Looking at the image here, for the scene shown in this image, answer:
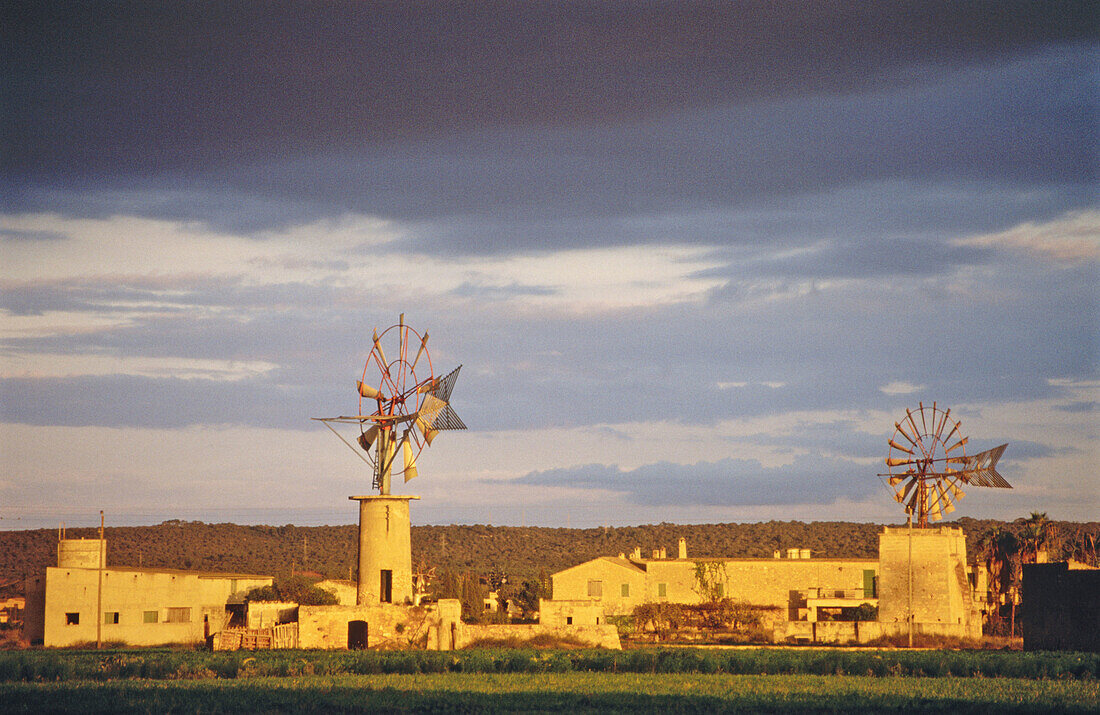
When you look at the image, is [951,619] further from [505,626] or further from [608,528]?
[608,528]

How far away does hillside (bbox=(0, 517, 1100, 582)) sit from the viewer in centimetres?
9069

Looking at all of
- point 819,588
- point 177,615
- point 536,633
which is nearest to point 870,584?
point 819,588

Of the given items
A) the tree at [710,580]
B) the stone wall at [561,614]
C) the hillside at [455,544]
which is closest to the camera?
the stone wall at [561,614]

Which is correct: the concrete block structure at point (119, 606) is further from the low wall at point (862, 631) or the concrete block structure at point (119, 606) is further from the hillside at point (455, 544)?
the hillside at point (455, 544)

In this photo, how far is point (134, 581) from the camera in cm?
4997

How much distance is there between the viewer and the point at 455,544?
10912 centimetres

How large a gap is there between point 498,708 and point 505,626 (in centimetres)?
1436

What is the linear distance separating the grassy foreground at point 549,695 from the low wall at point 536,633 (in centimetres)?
606

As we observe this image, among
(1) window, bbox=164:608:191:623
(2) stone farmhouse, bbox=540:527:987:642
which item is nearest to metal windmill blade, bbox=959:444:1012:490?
(2) stone farmhouse, bbox=540:527:987:642

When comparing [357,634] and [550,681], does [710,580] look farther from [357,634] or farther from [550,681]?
[550,681]

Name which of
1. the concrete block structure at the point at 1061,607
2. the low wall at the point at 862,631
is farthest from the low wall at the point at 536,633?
the concrete block structure at the point at 1061,607

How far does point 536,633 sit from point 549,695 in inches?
469

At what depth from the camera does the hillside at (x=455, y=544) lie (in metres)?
90.7

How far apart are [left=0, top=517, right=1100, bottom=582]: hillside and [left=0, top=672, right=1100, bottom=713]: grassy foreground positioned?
48.7m
